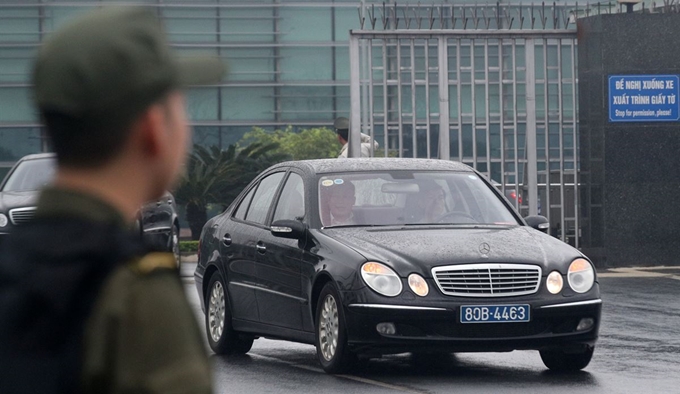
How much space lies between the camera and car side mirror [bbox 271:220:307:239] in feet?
32.8

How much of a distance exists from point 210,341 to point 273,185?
123 cm

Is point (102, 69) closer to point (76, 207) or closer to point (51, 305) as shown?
point (76, 207)

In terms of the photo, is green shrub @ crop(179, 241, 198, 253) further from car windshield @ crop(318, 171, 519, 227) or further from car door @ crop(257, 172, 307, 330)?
car windshield @ crop(318, 171, 519, 227)

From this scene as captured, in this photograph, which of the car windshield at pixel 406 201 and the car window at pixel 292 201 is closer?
the car windshield at pixel 406 201

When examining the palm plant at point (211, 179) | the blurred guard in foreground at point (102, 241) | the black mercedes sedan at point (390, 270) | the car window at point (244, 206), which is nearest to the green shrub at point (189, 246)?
the palm plant at point (211, 179)

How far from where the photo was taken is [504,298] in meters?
9.17

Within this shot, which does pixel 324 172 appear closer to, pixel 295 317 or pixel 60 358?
pixel 295 317

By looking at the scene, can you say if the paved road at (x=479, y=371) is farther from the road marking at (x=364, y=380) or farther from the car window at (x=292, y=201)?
the car window at (x=292, y=201)

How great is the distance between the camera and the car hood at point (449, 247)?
9.22 metres

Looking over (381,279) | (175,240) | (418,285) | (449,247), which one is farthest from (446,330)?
(175,240)

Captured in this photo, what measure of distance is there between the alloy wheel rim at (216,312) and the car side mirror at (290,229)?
1.19 m

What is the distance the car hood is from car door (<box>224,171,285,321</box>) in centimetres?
83

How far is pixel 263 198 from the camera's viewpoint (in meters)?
11.2

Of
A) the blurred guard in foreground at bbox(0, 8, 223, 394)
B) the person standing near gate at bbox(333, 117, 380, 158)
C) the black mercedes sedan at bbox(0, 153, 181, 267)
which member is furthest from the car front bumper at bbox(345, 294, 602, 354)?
the black mercedes sedan at bbox(0, 153, 181, 267)
